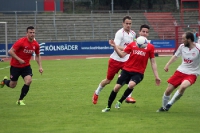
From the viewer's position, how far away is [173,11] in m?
54.1

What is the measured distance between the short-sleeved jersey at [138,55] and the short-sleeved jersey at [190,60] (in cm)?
73

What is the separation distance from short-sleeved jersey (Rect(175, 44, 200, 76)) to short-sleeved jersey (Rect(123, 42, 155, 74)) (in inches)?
28.5

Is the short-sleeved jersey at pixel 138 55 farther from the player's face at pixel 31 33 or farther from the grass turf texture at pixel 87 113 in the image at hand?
the player's face at pixel 31 33

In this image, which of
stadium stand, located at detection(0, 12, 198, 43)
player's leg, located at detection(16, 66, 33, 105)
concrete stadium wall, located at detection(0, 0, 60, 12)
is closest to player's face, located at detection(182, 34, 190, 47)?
player's leg, located at detection(16, 66, 33, 105)

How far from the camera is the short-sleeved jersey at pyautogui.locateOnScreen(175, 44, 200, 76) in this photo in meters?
12.2

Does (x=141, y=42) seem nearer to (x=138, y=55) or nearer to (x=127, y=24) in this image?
(x=138, y=55)

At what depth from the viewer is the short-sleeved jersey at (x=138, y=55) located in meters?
12.3

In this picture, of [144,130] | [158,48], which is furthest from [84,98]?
[158,48]

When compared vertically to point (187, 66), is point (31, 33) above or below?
above

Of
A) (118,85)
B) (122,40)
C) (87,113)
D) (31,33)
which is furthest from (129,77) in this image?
(31,33)

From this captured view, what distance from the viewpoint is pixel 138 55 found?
40.6 feet

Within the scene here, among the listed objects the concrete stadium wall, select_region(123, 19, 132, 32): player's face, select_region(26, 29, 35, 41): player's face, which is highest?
the concrete stadium wall

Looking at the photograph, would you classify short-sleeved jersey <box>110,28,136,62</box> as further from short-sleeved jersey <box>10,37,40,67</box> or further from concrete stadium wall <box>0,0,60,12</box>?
concrete stadium wall <box>0,0,60,12</box>

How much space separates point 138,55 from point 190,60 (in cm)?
125
